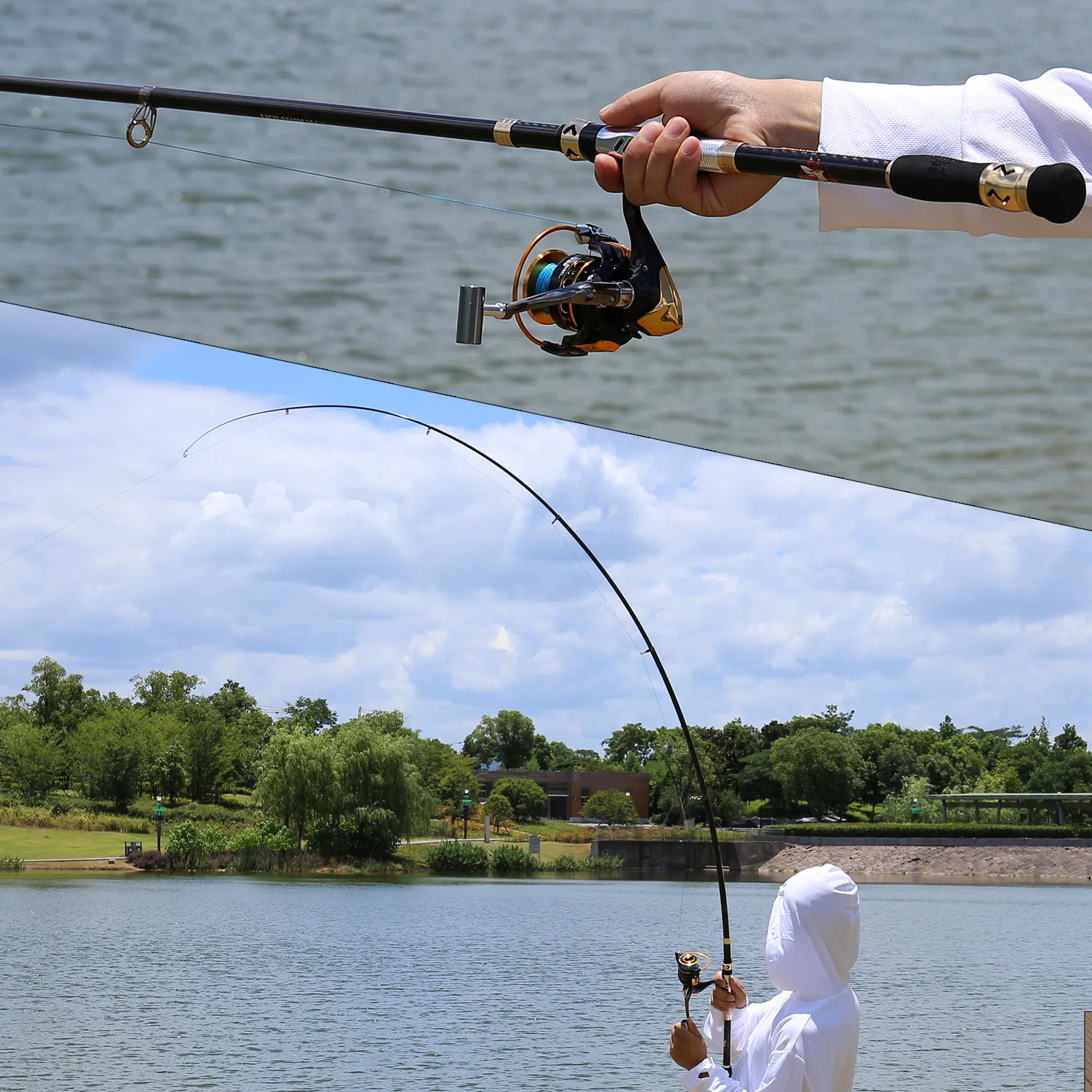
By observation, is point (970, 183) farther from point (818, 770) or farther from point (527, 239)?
point (818, 770)

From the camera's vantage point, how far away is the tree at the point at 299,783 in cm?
3825

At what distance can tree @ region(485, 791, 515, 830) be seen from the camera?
151ft

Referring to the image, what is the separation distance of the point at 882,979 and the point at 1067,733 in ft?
119

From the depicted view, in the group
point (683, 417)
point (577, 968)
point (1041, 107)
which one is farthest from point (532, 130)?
point (577, 968)

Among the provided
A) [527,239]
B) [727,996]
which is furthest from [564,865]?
[727,996]

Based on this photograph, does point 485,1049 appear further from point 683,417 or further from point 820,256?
point 820,256

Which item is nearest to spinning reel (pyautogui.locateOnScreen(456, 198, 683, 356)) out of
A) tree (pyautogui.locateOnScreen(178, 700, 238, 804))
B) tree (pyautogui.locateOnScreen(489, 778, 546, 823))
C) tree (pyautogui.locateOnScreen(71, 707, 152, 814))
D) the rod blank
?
the rod blank

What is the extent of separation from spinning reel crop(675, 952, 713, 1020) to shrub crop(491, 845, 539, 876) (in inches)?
1624

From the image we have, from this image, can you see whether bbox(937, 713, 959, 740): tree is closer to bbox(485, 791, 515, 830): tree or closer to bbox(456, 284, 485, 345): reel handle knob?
bbox(485, 791, 515, 830): tree

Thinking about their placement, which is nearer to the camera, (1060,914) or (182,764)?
(1060,914)

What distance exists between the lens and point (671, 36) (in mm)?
3922

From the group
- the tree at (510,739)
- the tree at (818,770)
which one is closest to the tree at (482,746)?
the tree at (510,739)

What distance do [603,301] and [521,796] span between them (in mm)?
46740

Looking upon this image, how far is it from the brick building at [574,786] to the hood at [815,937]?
49493 mm
